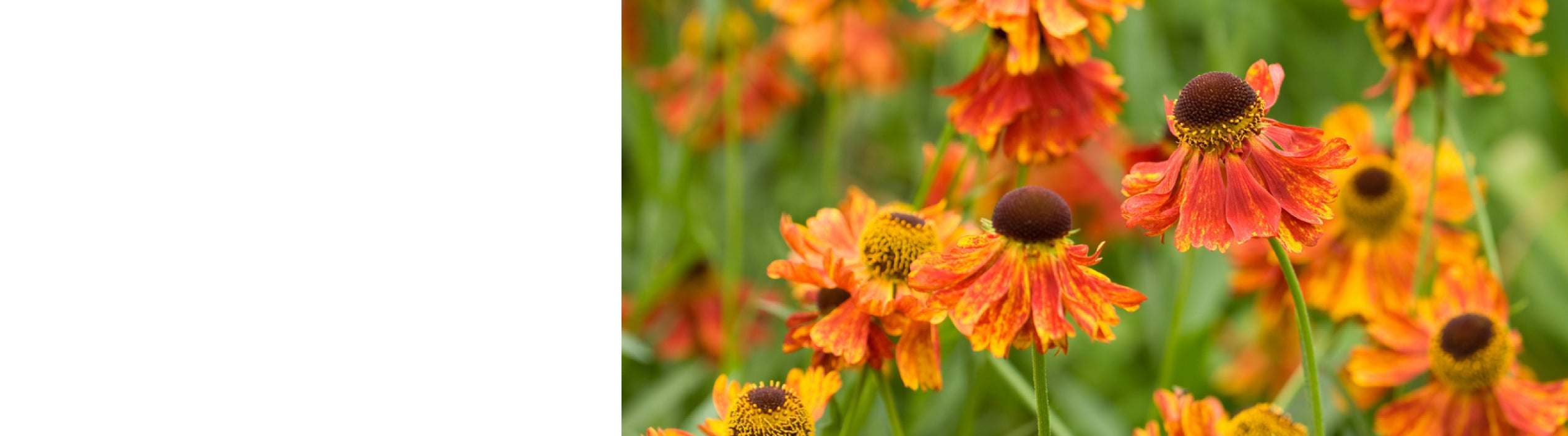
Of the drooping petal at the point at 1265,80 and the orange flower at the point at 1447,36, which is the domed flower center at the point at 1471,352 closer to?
the orange flower at the point at 1447,36

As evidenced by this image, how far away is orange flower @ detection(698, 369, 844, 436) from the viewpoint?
Answer: 0.42 metres

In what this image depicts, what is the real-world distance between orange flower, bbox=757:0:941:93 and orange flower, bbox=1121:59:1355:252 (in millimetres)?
415

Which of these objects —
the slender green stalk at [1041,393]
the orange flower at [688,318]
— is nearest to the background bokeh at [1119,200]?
the orange flower at [688,318]

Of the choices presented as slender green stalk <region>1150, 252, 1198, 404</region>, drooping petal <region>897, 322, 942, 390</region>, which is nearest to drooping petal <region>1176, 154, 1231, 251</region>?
drooping petal <region>897, 322, 942, 390</region>

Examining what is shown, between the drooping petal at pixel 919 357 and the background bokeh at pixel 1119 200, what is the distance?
89 mm

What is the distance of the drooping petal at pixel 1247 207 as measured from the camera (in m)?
0.36

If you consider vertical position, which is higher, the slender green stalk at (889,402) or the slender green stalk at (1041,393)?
the slender green stalk at (1041,393)

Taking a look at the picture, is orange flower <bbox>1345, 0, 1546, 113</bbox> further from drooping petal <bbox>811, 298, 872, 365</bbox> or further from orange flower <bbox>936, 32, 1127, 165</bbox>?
drooping petal <bbox>811, 298, 872, 365</bbox>
